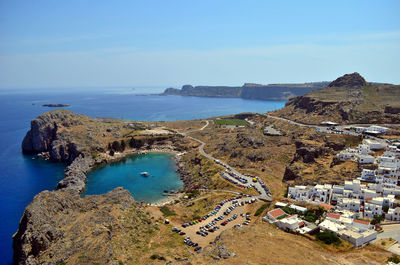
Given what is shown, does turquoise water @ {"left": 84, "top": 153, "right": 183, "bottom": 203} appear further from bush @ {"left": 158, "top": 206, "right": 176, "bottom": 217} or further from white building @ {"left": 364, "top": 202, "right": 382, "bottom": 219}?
white building @ {"left": 364, "top": 202, "right": 382, "bottom": 219}

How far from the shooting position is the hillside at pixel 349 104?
360ft

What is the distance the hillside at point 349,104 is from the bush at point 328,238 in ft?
263

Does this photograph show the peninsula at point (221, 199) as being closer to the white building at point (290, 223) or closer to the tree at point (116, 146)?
the white building at point (290, 223)

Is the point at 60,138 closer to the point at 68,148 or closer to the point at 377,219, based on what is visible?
the point at 68,148

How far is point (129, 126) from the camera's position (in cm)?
14875

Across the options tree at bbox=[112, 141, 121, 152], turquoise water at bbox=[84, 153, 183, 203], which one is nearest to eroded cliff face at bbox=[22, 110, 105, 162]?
tree at bbox=[112, 141, 121, 152]

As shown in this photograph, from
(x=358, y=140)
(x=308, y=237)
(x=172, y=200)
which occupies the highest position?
(x=358, y=140)

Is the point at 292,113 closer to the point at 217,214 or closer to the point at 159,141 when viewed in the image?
the point at 159,141

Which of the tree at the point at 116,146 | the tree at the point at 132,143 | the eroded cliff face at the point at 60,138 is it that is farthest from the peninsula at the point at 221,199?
the tree at the point at 132,143

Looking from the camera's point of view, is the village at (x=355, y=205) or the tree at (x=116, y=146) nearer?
the village at (x=355, y=205)

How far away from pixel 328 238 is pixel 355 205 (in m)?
15.0

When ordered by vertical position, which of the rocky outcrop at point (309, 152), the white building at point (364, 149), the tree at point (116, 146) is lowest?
the tree at point (116, 146)

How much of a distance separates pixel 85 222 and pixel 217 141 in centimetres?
8109

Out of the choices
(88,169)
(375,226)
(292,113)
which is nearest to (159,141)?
(88,169)
